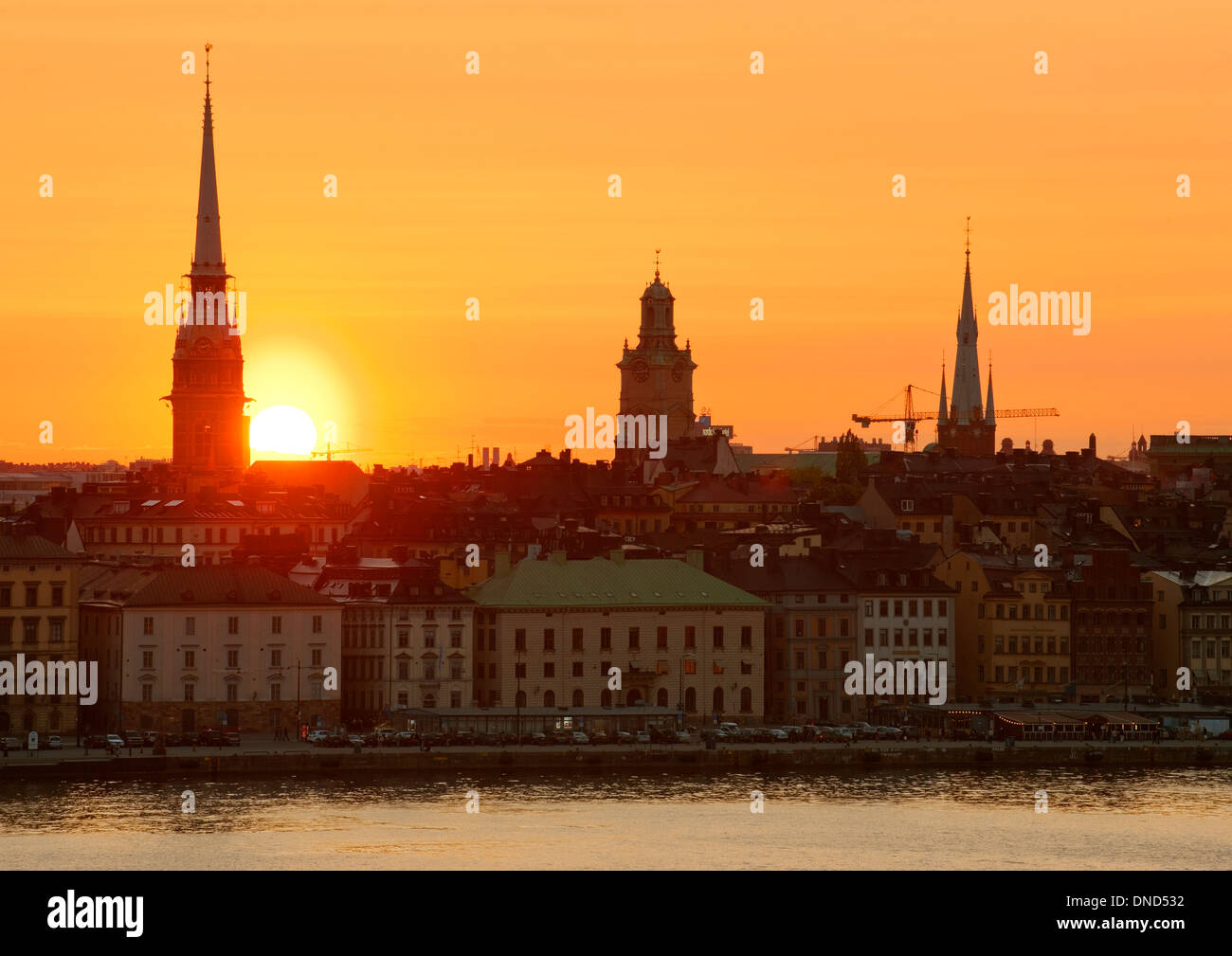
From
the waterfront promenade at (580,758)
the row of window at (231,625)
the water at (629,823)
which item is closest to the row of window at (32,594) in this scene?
the row of window at (231,625)

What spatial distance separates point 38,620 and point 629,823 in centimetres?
2052

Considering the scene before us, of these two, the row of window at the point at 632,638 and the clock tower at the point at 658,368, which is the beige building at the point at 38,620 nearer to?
the row of window at the point at 632,638

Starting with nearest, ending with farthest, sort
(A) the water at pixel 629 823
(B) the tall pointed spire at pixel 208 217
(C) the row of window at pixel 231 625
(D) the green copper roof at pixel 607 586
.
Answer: (A) the water at pixel 629 823
(C) the row of window at pixel 231 625
(D) the green copper roof at pixel 607 586
(B) the tall pointed spire at pixel 208 217

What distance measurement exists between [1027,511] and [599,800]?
51.1 metres

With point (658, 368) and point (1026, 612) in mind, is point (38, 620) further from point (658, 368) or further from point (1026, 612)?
point (658, 368)

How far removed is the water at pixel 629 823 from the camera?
55.7m

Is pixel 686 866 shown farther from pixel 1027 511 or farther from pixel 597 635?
pixel 1027 511

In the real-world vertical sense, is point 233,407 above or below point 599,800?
above

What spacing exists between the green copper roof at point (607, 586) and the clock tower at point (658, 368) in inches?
3915

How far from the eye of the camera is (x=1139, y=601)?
89.2 metres

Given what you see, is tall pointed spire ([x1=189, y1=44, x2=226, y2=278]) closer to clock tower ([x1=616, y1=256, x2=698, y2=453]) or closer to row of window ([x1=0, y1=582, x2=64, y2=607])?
clock tower ([x1=616, y1=256, x2=698, y2=453])

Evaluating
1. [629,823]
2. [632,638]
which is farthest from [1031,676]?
[629,823]

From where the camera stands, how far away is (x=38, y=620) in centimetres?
7488
